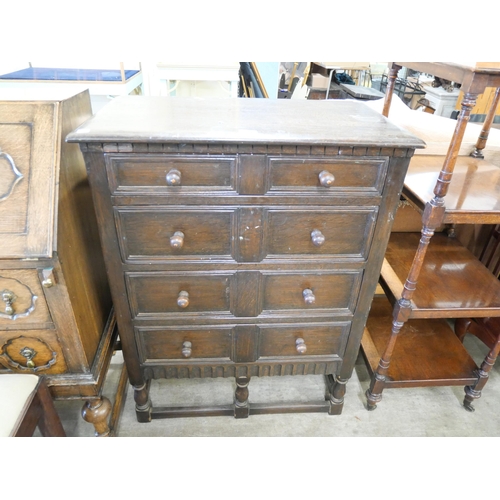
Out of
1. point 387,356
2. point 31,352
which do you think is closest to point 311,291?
point 387,356

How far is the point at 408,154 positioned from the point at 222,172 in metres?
0.50

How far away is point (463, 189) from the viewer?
1282mm

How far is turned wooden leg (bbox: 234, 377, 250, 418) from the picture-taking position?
A: 1.46m

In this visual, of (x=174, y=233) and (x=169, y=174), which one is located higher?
(x=169, y=174)

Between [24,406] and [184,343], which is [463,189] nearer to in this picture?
[184,343]

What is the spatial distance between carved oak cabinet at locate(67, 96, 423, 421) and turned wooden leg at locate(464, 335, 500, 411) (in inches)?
23.8

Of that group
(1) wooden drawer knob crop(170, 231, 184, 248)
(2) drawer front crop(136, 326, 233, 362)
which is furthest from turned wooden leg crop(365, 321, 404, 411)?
(1) wooden drawer knob crop(170, 231, 184, 248)

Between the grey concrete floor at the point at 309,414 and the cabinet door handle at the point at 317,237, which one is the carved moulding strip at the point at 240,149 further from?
the grey concrete floor at the point at 309,414

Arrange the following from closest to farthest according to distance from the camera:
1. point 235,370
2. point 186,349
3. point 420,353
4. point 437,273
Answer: point 186,349 → point 235,370 → point 437,273 → point 420,353

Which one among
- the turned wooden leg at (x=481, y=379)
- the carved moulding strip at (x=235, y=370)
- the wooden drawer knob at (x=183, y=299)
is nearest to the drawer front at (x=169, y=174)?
the wooden drawer knob at (x=183, y=299)

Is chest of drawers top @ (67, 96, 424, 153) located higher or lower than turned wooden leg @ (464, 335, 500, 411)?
higher

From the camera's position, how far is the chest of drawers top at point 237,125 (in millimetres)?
916

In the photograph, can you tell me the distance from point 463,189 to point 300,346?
2.58 feet

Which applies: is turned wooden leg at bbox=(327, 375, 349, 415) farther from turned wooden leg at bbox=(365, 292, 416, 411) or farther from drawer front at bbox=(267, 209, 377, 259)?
drawer front at bbox=(267, 209, 377, 259)
